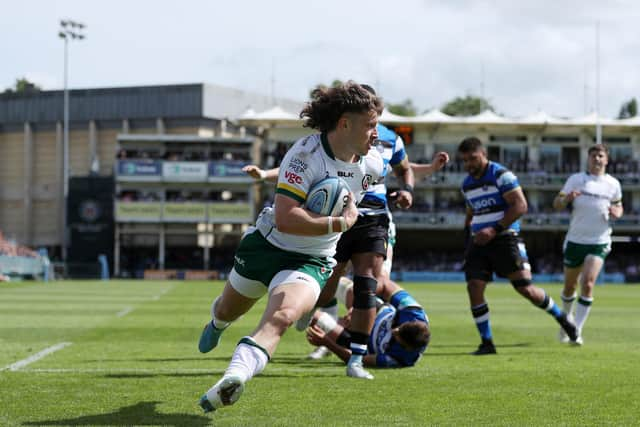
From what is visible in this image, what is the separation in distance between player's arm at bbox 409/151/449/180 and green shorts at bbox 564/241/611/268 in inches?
138

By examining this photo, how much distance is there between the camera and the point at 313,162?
5438 mm

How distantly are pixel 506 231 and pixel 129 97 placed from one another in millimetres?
67577

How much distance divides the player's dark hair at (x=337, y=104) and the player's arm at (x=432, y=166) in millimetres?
→ 2616

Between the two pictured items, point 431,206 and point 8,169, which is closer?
point 431,206

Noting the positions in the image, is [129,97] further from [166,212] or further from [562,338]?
[562,338]

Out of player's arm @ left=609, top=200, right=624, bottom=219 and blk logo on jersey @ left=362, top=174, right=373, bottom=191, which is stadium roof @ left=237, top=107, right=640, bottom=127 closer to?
player's arm @ left=609, top=200, right=624, bottom=219

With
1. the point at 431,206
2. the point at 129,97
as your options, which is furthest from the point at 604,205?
the point at 129,97

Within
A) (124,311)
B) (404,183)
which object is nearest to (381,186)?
(404,183)

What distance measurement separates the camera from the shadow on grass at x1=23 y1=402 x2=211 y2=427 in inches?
195

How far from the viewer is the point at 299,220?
5.22 metres

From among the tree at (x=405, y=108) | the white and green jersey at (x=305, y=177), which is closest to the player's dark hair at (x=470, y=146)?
the white and green jersey at (x=305, y=177)

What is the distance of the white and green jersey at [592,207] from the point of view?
11484 millimetres

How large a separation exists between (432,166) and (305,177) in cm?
332

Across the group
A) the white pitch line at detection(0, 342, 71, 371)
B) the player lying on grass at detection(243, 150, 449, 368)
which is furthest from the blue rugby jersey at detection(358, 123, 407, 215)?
the white pitch line at detection(0, 342, 71, 371)
